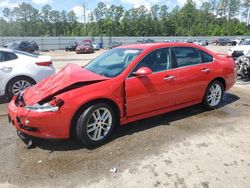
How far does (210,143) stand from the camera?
4191mm

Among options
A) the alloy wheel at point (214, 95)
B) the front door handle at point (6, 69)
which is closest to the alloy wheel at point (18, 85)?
the front door handle at point (6, 69)

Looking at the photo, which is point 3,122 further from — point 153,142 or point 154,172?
point 154,172

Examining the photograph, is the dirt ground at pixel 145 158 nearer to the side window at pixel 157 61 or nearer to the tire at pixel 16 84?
the side window at pixel 157 61

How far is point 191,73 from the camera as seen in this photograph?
5.17m

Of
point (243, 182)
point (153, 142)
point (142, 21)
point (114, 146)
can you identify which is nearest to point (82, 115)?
point (114, 146)

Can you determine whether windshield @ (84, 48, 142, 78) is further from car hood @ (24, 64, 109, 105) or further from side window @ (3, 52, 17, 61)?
A: side window @ (3, 52, 17, 61)

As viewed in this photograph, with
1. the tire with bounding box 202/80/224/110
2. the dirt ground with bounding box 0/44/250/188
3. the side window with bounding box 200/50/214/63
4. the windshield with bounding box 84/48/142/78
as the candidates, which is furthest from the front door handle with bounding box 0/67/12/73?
the tire with bounding box 202/80/224/110

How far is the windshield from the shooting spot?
4529 mm

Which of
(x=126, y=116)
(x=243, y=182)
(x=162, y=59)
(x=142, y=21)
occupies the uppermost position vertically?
(x=142, y=21)

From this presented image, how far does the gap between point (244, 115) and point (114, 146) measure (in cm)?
297

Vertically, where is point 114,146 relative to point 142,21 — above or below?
below

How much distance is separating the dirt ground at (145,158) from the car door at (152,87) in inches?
17.6

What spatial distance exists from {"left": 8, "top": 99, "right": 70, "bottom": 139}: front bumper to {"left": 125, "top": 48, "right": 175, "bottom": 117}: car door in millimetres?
1090

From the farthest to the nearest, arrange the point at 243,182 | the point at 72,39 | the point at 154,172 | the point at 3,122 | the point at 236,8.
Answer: the point at 236,8 < the point at 72,39 < the point at 3,122 < the point at 154,172 < the point at 243,182
